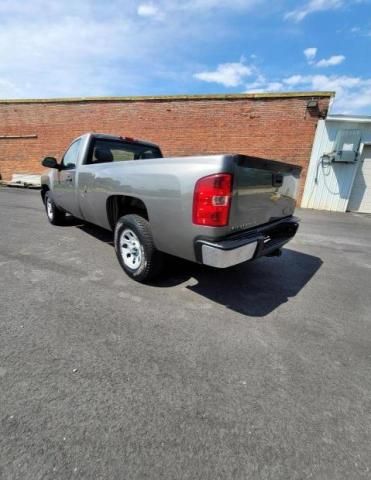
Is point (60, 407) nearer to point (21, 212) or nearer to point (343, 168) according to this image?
point (21, 212)

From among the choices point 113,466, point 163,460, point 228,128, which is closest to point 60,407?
point 113,466

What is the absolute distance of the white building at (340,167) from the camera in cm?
899

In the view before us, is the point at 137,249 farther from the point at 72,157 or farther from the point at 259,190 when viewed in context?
the point at 72,157

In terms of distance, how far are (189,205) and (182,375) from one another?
144 centimetres

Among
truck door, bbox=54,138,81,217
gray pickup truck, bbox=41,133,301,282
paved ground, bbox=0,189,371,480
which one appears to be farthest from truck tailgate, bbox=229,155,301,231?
truck door, bbox=54,138,81,217

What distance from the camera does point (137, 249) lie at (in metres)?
3.25

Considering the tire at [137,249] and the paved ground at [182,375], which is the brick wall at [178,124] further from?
the tire at [137,249]

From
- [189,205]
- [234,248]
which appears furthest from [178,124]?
[234,248]

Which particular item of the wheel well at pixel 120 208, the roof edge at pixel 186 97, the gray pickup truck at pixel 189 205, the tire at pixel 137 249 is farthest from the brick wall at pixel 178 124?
the tire at pixel 137 249

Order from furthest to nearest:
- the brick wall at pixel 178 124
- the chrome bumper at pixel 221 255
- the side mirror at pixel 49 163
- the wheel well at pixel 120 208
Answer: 1. the brick wall at pixel 178 124
2. the side mirror at pixel 49 163
3. the wheel well at pixel 120 208
4. the chrome bumper at pixel 221 255

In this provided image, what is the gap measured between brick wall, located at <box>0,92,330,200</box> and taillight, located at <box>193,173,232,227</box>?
8.83 metres

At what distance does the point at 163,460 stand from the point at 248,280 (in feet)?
8.17

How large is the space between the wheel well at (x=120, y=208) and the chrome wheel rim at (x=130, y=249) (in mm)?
328

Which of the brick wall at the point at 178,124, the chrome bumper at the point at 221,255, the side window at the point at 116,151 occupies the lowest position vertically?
the chrome bumper at the point at 221,255
